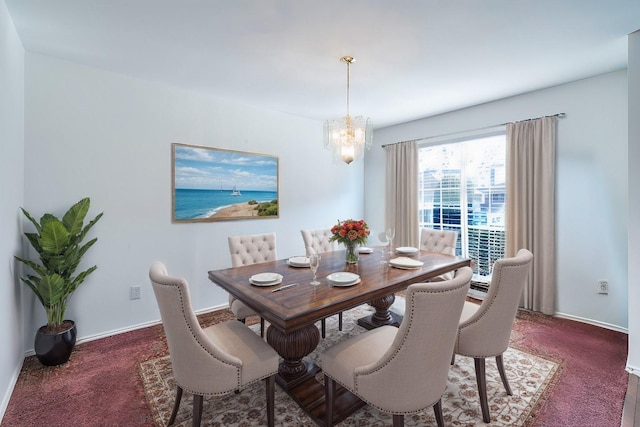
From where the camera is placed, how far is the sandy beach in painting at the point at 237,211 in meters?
3.61

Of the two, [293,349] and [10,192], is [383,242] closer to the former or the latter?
[293,349]

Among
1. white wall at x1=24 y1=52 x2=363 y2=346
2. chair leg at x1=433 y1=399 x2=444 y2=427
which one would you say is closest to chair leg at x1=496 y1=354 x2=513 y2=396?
chair leg at x1=433 y1=399 x2=444 y2=427

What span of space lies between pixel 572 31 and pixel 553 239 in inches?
84.7

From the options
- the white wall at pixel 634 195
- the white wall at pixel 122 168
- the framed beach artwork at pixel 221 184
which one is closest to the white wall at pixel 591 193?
the white wall at pixel 634 195

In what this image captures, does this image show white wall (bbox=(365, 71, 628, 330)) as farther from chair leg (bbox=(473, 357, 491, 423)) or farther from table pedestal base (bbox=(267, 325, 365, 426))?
table pedestal base (bbox=(267, 325, 365, 426))

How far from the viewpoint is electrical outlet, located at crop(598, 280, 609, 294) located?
298 cm

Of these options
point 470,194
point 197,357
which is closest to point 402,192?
point 470,194

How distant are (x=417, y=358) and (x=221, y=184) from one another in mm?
3043

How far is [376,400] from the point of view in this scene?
4.50 feet

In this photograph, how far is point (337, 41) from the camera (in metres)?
2.30

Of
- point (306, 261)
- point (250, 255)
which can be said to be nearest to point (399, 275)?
point (306, 261)

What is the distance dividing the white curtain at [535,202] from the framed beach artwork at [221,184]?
Result: 3.09 m

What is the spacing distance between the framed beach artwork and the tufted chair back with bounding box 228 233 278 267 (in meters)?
0.84

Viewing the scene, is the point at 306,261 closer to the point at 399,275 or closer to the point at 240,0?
the point at 399,275
